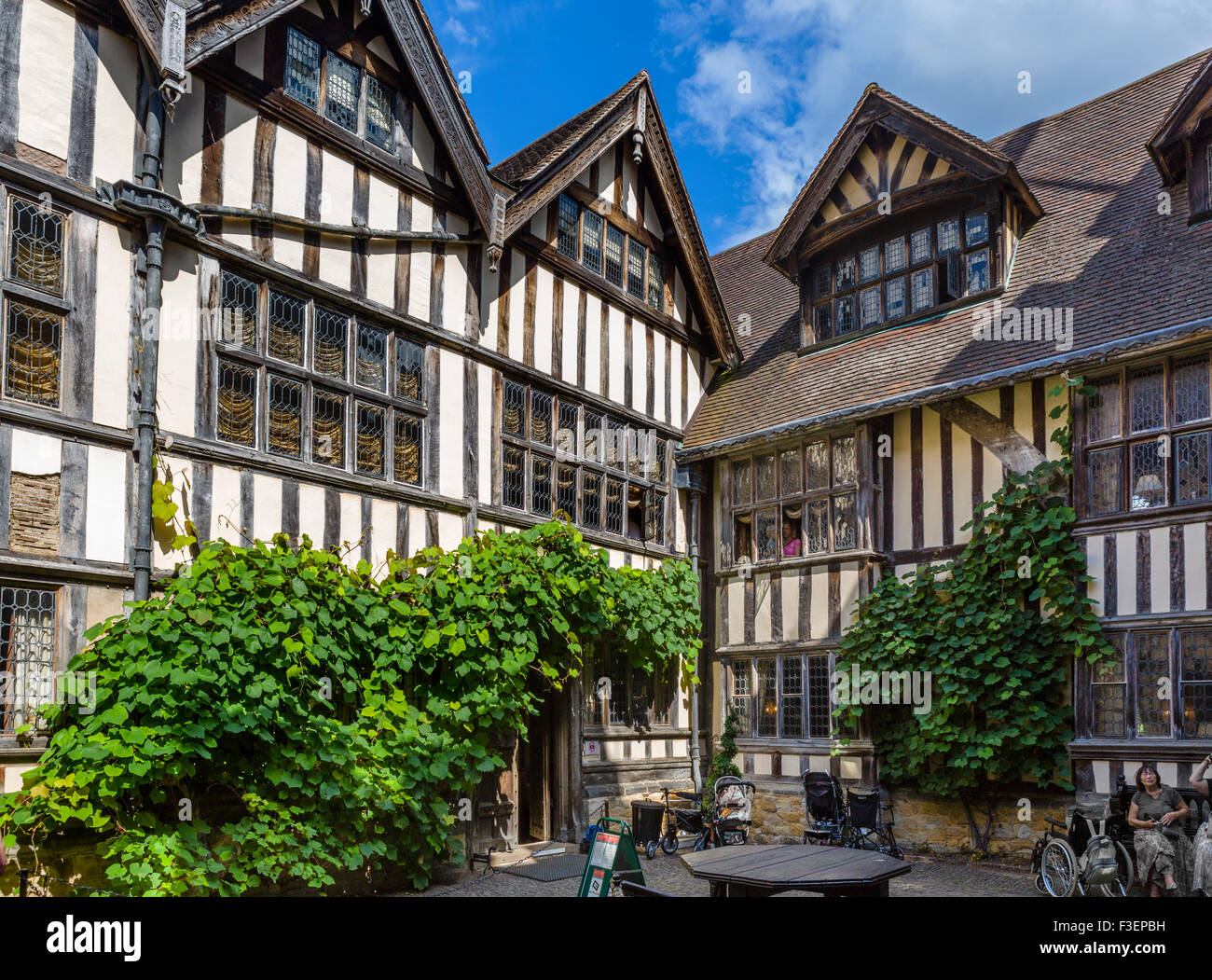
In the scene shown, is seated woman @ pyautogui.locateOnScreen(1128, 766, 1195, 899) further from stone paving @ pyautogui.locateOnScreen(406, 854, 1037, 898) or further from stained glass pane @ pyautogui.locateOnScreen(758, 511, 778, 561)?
stained glass pane @ pyautogui.locateOnScreen(758, 511, 778, 561)

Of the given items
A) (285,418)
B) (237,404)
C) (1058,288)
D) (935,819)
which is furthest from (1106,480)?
(237,404)

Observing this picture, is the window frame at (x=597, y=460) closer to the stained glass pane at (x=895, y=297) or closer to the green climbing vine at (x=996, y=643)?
the green climbing vine at (x=996, y=643)

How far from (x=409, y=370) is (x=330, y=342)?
1.06 m

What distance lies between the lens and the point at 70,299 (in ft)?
25.9

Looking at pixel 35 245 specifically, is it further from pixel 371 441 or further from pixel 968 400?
pixel 968 400

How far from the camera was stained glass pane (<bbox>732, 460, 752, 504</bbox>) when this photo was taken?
14867 millimetres

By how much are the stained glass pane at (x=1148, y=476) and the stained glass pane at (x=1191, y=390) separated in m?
0.42

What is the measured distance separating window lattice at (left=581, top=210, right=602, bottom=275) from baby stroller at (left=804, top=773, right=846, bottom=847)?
7.22 meters

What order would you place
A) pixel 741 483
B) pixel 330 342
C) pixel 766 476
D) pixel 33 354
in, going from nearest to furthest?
pixel 33 354 → pixel 330 342 → pixel 766 476 → pixel 741 483

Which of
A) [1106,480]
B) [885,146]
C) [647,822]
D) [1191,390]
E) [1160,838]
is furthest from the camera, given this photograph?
[885,146]

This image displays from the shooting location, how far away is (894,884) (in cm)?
1049

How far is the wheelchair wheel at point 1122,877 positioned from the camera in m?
9.27

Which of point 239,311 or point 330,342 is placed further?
point 330,342
